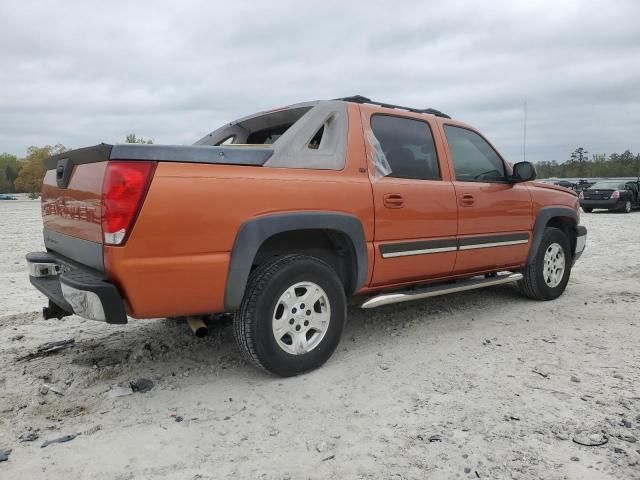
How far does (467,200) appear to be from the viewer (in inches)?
173

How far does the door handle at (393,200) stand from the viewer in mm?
3762

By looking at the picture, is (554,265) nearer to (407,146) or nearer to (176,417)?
(407,146)

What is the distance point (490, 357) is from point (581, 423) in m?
1.03

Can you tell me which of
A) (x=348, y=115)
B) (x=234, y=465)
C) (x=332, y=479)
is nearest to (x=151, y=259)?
→ (x=234, y=465)

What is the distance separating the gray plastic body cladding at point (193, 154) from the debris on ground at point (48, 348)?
1.96 metres

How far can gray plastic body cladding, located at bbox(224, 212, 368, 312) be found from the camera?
3.05 m

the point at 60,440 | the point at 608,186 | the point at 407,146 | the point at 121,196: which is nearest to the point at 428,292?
the point at 407,146

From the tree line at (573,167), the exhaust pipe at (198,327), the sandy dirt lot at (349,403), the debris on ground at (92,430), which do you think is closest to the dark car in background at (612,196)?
the sandy dirt lot at (349,403)

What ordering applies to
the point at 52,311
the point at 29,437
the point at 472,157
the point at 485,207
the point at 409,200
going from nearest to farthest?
1. the point at 29,437
2. the point at 52,311
3. the point at 409,200
4. the point at 485,207
5. the point at 472,157

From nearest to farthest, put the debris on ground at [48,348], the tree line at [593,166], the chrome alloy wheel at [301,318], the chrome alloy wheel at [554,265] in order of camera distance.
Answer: the chrome alloy wheel at [301,318]
the debris on ground at [48,348]
the chrome alloy wheel at [554,265]
the tree line at [593,166]

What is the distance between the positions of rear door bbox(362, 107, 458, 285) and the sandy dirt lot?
64cm

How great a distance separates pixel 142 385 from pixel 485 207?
314 cm

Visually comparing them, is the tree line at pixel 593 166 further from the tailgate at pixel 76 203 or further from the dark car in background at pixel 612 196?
the tailgate at pixel 76 203

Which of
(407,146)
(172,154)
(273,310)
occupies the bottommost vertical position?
(273,310)
